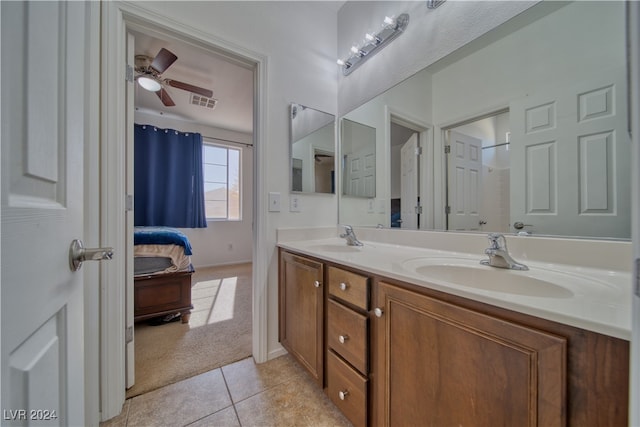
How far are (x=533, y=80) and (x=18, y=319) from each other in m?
1.62

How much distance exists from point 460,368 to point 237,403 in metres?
1.16

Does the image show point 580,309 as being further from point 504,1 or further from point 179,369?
point 179,369

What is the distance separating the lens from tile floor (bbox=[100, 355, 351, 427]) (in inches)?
44.2

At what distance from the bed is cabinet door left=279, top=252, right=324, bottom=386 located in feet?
3.64

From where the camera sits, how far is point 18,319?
1.06ft

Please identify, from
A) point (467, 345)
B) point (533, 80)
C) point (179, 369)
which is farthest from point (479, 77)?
point (179, 369)

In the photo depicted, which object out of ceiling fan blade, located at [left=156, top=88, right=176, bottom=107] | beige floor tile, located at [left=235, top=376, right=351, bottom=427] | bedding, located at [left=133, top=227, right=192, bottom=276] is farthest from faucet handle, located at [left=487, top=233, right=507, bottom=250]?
ceiling fan blade, located at [left=156, top=88, right=176, bottom=107]

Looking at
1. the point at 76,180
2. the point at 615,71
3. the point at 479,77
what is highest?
the point at 479,77

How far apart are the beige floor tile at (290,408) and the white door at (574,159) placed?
1.29 metres

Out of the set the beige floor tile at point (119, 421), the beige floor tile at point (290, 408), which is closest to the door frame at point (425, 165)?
the beige floor tile at point (290, 408)

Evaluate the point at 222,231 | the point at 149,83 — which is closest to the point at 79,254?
the point at 149,83

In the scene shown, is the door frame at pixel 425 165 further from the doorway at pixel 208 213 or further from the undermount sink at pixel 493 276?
the doorway at pixel 208 213

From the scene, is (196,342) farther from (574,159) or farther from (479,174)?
(574,159)

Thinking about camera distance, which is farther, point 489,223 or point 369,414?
point 489,223
